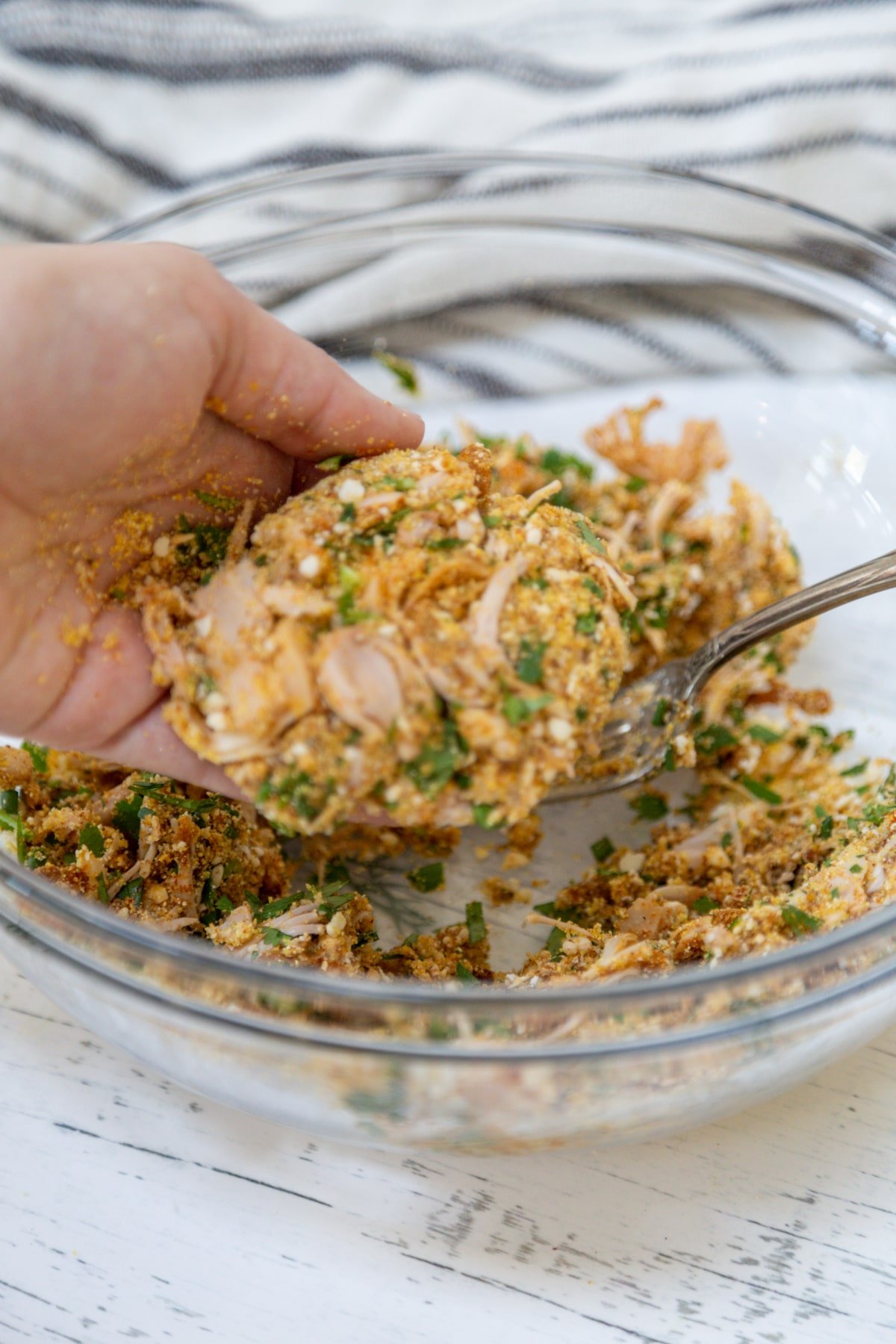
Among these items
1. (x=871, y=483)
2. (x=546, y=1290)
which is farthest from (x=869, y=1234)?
(x=871, y=483)

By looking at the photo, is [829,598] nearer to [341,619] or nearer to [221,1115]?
[341,619]

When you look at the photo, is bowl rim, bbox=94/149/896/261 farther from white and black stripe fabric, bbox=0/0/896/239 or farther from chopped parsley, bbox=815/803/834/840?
chopped parsley, bbox=815/803/834/840

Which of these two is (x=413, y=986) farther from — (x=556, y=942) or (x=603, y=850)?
(x=603, y=850)

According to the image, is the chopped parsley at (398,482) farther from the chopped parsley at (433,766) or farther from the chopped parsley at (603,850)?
the chopped parsley at (603,850)

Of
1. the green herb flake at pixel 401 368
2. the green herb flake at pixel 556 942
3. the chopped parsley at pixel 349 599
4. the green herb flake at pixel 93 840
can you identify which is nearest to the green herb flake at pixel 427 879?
the green herb flake at pixel 556 942

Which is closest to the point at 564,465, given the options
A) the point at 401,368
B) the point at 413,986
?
the point at 401,368

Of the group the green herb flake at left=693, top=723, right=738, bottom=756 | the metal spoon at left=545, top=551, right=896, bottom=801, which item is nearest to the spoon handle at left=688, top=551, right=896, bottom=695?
the metal spoon at left=545, top=551, right=896, bottom=801
